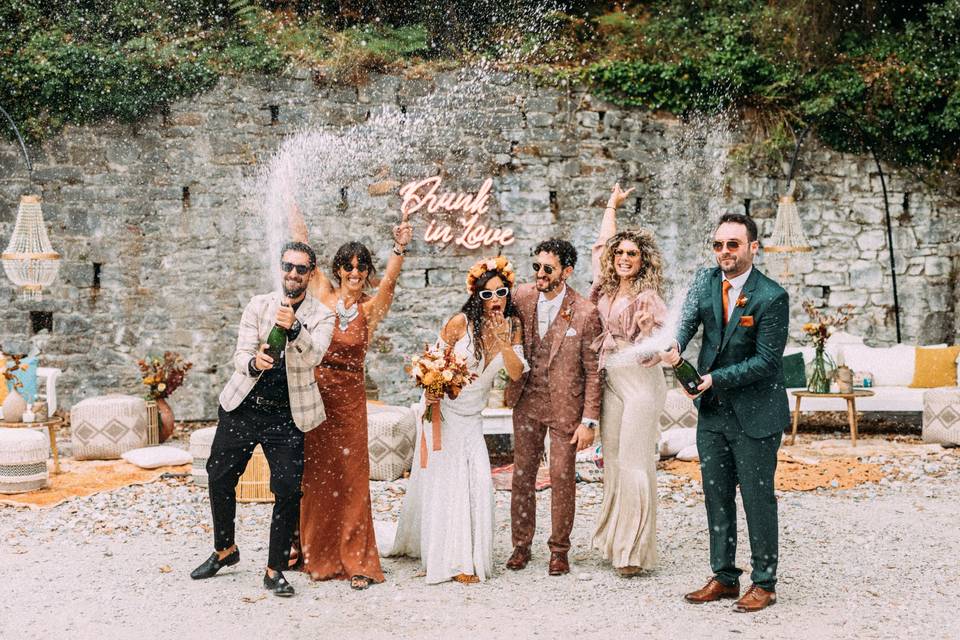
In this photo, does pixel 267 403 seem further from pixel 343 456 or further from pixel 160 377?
pixel 160 377

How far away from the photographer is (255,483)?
6738mm

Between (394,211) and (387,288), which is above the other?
(394,211)

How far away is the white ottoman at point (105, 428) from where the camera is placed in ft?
28.1

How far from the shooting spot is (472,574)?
4746 millimetres

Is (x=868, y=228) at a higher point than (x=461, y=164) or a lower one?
lower

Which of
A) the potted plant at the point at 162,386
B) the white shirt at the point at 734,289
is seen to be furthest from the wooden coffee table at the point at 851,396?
the potted plant at the point at 162,386

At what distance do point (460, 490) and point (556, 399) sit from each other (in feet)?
2.28

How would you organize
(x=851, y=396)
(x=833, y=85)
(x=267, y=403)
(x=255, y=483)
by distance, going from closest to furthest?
(x=267, y=403) < (x=255, y=483) < (x=851, y=396) < (x=833, y=85)

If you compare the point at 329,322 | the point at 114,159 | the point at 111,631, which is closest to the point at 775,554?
the point at 329,322

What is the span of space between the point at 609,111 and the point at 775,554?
318 inches

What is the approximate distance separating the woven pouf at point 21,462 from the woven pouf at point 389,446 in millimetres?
2535

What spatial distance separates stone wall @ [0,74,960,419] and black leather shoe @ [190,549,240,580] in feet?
21.1

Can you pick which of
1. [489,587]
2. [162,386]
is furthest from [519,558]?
[162,386]

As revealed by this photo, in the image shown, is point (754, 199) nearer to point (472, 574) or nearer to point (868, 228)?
point (868, 228)
